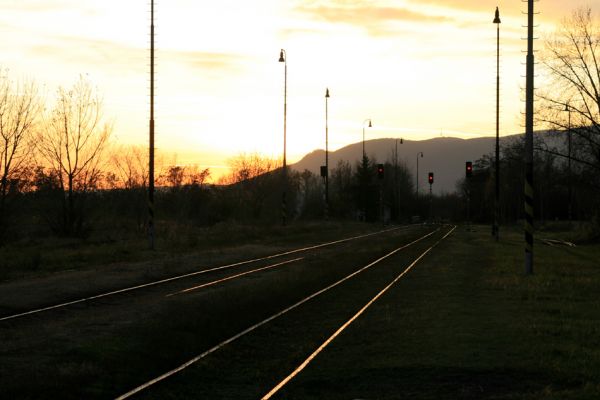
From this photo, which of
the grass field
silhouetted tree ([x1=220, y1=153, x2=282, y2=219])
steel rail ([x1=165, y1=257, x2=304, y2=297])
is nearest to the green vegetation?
the grass field

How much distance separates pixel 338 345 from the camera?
11062 millimetres

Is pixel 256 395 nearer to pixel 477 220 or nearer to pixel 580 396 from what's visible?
pixel 580 396

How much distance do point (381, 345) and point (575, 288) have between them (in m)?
10.9

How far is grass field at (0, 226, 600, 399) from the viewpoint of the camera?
27.5 feet

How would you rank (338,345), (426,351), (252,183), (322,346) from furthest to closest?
(252,183), (338,345), (322,346), (426,351)

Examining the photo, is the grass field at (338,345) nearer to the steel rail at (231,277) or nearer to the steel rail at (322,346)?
the steel rail at (322,346)

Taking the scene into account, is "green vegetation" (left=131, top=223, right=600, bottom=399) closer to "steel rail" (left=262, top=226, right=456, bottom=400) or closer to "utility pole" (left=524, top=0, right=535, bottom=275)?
"steel rail" (left=262, top=226, right=456, bottom=400)

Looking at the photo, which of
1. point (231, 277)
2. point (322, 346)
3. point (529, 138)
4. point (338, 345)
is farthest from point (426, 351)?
point (529, 138)

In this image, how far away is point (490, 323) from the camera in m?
13.3

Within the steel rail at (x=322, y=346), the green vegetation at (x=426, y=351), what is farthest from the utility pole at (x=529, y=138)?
the steel rail at (x=322, y=346)

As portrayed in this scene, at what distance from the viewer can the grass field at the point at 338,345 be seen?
8.38 m

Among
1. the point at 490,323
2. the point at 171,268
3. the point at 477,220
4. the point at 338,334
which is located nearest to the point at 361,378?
the point at 338,334

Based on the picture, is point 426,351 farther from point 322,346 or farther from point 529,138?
point 529,138

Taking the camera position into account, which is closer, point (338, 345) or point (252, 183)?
point (338, 345)
